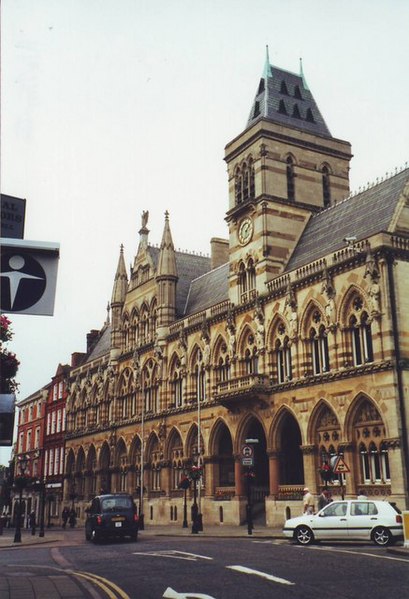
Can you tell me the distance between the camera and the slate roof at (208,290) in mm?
49844

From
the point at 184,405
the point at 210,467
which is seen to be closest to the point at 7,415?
the point at 210,467

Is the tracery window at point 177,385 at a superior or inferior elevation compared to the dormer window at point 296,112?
inferior

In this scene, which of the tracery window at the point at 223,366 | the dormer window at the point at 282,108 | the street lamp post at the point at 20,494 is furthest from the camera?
the dormer window at the point at 282,108

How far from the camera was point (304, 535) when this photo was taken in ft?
76.8

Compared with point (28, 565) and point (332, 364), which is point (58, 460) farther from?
point (28, 565)

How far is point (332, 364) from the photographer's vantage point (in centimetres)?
3456

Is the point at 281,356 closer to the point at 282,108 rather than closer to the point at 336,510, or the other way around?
the point at 336,510

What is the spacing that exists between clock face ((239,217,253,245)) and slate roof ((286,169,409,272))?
10.7 feet

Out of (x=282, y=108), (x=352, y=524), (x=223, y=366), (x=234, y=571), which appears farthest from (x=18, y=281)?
(x=282, y=108)

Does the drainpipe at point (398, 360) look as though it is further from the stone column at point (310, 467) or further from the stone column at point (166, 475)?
the stone column at point (166, 475)

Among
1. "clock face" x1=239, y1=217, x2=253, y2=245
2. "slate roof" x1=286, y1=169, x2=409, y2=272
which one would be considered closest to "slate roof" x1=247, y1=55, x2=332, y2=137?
"clock face" x1=239, y1=217, x2=253, y2=245

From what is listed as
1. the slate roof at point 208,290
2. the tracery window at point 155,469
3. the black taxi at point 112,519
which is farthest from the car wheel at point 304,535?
the tracery window at point 155,469

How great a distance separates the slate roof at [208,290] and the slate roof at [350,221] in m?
7.74

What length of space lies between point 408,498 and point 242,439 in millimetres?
13185
